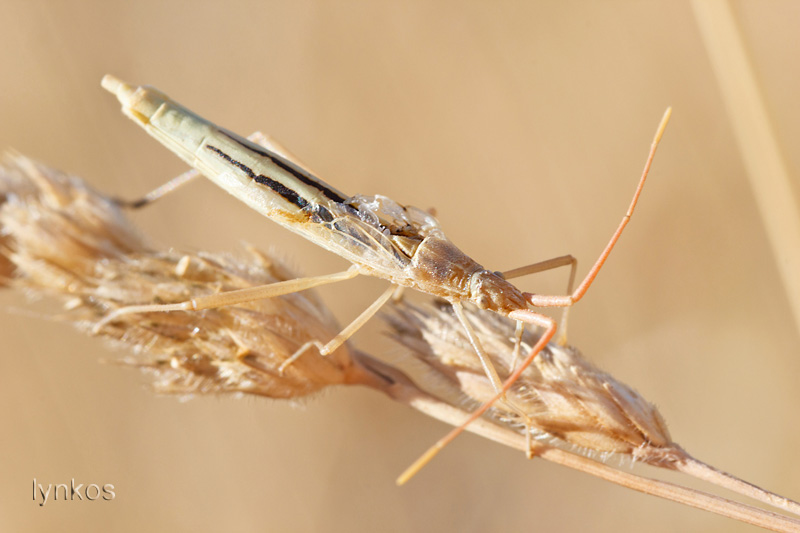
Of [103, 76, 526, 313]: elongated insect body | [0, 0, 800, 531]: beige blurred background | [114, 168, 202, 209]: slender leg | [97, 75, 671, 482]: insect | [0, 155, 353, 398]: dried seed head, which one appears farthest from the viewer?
[0, 0, 800, 531]: beige blurred background

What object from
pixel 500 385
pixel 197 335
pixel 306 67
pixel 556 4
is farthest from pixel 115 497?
pixel 556 4

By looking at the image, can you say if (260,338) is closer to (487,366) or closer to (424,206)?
(487,366)

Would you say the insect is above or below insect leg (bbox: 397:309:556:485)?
above

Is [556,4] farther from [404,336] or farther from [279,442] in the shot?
[279,442]

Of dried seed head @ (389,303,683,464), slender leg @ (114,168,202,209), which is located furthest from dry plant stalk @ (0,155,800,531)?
slender leg @ (114,168,202,209)

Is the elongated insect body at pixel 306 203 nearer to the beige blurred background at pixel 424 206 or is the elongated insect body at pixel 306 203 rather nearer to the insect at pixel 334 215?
the insect at pixel 334 215

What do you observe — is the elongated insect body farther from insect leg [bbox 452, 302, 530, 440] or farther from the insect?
insect leg [bbox 452, 302, 530, 440]
